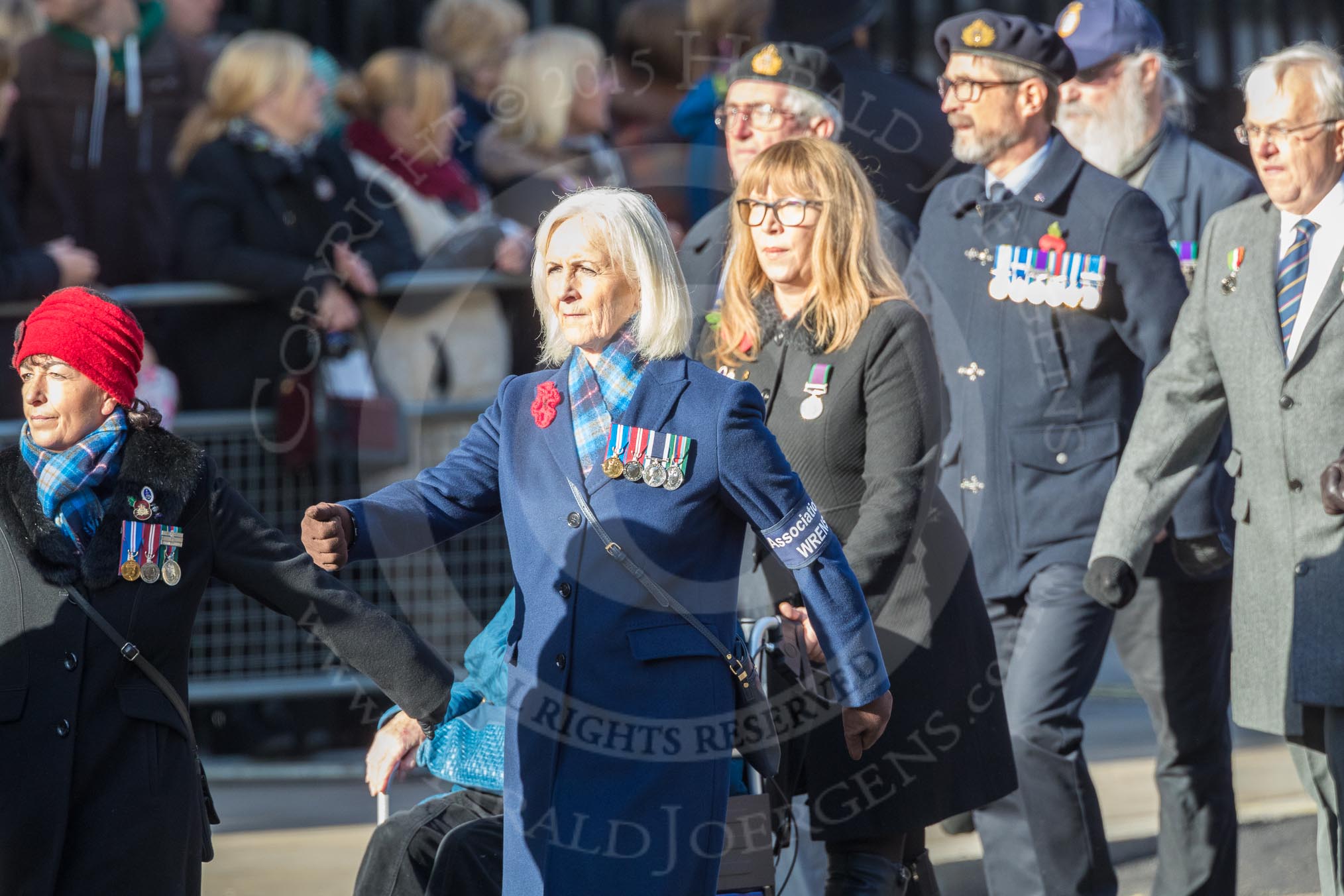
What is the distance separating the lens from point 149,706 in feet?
12.0

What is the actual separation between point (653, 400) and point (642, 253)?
268mm

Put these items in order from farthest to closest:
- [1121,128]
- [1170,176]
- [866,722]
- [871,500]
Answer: [1121,128] < [1170,176] < [871,500] < [866,722]

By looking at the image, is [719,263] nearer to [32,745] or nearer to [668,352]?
[668,352]

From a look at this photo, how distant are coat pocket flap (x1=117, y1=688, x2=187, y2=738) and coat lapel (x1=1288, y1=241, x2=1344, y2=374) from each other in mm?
2520

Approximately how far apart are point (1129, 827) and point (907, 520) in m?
2.19

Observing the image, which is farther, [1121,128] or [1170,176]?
[1121,128]

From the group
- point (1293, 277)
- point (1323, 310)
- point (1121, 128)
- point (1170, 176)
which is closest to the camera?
point (1323, 310)

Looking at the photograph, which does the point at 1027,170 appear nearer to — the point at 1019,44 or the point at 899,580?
the point at 1019,44

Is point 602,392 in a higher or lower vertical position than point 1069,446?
higher

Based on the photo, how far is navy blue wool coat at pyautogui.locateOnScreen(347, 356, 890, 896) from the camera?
133 inches

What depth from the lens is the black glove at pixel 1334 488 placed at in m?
4.07

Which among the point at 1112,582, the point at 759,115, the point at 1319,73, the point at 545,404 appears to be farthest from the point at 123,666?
the point at 1319,73

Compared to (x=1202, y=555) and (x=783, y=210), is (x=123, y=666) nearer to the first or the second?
(x=783, y=210)

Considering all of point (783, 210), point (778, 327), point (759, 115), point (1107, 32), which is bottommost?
point (778, 327)
